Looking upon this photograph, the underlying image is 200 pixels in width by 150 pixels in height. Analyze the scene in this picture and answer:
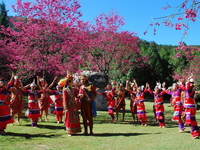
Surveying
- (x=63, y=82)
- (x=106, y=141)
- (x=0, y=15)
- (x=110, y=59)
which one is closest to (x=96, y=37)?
(x=110, y=59)

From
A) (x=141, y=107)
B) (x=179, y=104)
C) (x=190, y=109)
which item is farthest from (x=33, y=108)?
(x=190, y=109)

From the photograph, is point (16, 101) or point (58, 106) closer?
point (16, 101)

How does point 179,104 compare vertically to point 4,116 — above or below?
above

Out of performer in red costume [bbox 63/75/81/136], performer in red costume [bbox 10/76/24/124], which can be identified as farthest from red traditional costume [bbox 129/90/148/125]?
performer in red costume [bbox 10/76/24/124]

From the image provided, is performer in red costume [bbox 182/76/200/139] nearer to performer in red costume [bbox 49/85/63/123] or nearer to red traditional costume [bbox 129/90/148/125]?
red traditional costume [bbox 129/90/148/125]

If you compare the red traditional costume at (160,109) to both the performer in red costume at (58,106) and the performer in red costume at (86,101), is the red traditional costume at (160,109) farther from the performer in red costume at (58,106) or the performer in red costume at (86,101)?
the performer in red costume at (58,106)

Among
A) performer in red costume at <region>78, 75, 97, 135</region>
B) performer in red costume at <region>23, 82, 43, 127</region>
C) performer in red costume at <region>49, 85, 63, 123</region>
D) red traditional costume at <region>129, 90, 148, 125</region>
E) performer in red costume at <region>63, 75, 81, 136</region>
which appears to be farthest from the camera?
performer in red costume at <region>49, 85, 63, 123</region>

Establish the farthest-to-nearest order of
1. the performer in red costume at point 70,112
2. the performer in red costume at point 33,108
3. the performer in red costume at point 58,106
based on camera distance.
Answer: the performer in red costume at point 58,106
the performer in red costume at point 33,108
the performer in red costume at point 70,112

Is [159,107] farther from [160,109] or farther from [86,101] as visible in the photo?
[86,101]

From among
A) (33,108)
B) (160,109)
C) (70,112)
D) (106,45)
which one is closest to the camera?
(70,112)

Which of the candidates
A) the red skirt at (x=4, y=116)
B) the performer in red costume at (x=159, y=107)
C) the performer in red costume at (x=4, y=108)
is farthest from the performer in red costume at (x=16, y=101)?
the performer in red costume at (x=159, y=107)

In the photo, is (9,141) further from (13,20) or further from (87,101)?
(13,20)

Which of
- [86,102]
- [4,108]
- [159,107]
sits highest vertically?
[86,102]

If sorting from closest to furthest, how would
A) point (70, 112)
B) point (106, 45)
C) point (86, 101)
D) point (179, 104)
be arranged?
point (70, 112) → point (86, 101) → point (179, 104) → point (106, 45)
